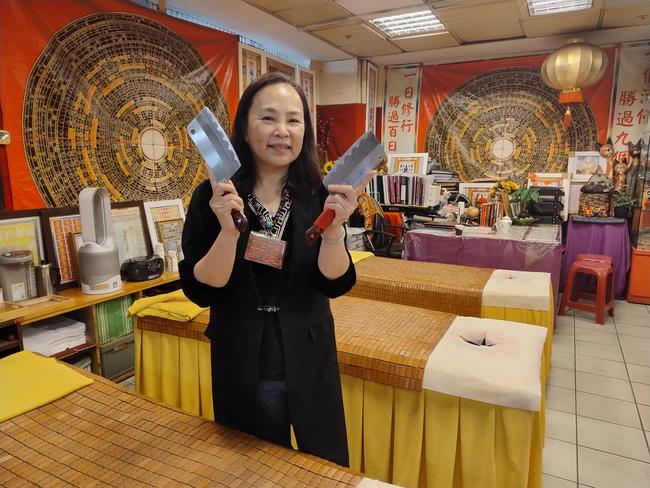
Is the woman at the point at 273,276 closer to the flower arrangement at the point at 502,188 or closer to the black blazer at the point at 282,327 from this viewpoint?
the black blazer at the point at 282,327

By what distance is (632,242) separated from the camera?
13.5 ft

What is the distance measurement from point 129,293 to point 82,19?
159cm

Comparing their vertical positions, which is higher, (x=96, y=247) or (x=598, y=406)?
(x=96, y=247)

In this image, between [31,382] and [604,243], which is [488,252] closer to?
[604,243]

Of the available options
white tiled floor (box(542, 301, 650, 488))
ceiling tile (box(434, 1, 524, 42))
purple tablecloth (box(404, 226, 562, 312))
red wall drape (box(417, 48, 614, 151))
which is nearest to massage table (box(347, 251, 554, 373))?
white tiled floor (box(542, 301, 650, 488))

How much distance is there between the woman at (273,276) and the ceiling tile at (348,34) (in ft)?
10.7

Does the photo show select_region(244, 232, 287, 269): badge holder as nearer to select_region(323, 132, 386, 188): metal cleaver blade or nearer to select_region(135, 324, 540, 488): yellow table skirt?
select_region(323, 132, 386, 188): metal cleaver blade

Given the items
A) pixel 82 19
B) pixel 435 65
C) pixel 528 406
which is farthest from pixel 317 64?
pixel 528 406

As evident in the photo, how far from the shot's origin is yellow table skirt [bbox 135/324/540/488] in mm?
1286

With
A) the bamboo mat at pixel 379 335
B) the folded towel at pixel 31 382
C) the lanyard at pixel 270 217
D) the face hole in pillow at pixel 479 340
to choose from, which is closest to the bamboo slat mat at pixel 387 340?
the bamboo mat at pixel 379 335

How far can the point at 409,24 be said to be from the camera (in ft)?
12.6

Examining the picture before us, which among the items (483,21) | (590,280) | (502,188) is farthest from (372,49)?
(590,280)

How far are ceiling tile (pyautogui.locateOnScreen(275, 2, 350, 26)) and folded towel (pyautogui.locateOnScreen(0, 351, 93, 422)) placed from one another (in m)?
3.08

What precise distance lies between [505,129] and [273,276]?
4619mm
